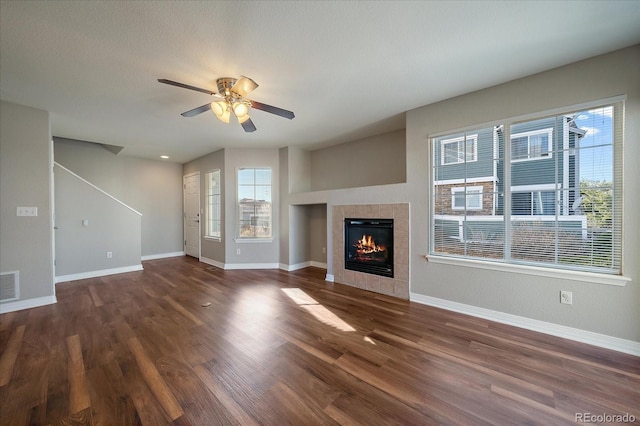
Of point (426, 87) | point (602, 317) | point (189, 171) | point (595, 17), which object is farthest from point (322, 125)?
point (189, 171)

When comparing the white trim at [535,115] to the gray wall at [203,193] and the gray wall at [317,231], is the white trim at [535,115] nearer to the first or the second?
the gray wall at [317,231]

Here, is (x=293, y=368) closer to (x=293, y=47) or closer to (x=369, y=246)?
(x=369, y=246)

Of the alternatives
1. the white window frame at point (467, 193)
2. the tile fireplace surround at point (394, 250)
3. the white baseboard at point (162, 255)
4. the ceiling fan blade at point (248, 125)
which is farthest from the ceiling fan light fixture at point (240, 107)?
the white baseboard at point (162, 255)

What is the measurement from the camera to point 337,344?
2.24 metres

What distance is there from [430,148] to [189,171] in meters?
6.13

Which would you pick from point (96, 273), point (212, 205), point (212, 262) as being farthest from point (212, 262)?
point (96, 273)

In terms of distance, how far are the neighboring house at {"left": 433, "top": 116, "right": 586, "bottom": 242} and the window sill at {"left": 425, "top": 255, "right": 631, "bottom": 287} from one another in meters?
0.29

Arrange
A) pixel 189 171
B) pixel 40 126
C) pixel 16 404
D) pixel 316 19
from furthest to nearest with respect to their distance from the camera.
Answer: pixel 189 171, pixel 40 126, pixel 316 19, pixel 16 404

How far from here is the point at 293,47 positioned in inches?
80.7

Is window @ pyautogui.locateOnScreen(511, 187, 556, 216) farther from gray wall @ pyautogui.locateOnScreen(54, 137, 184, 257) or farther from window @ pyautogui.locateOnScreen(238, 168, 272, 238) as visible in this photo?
gray wall @ pyautogui.locateOnScreen(54, 137, 184, 257)

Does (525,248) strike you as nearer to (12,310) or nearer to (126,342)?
(126,342)

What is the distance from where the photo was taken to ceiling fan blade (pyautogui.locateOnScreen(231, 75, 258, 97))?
A: 2203 mm

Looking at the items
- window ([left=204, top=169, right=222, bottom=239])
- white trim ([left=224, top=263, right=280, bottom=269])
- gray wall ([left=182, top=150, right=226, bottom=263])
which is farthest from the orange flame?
window ([left=204, top=169, right=222, bottom=239])

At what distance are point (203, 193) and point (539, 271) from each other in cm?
641
